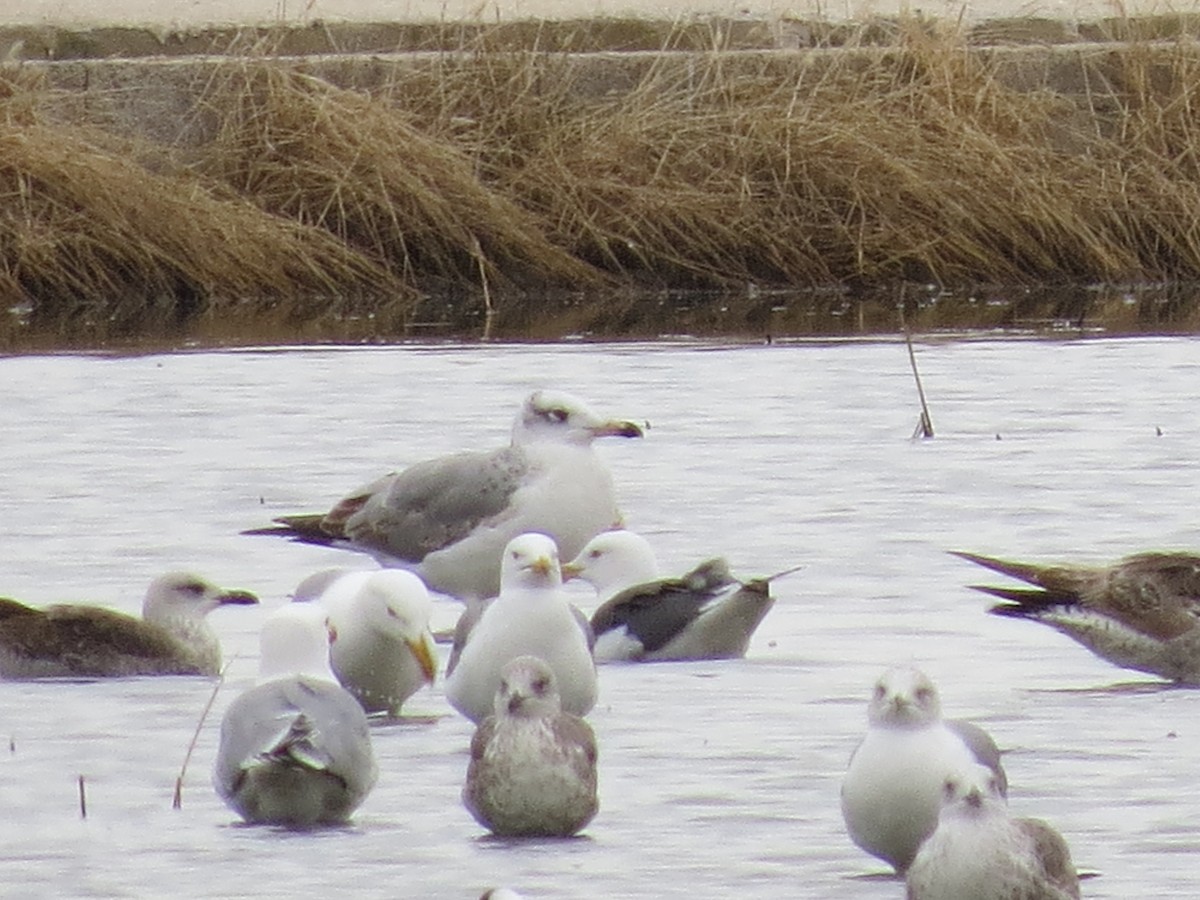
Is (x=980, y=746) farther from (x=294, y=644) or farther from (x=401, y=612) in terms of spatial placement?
(x=401, y=612)

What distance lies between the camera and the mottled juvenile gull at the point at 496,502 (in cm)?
771

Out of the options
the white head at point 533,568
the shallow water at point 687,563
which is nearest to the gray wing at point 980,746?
the shallow water at point 687,563

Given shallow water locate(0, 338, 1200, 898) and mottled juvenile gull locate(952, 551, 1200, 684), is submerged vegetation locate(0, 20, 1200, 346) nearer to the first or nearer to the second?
shallow water locate(0, 338, 1200, 898)

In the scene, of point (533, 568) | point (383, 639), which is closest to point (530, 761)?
point (533, 568)

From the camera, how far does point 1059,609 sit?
695cm

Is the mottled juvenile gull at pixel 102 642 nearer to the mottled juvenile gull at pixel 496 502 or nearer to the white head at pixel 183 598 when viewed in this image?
the white head at pixel 183 598

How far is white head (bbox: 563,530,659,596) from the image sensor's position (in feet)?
24.7

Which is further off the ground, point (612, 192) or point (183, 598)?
point (612, 192)

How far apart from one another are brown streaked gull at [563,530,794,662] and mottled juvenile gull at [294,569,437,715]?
71 centimetres

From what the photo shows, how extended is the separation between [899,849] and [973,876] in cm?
58

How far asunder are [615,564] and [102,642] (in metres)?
1.31

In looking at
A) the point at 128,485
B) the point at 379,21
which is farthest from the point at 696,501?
the point at 379,21

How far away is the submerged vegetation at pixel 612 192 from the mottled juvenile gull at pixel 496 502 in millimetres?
7828

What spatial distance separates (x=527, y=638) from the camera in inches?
235
